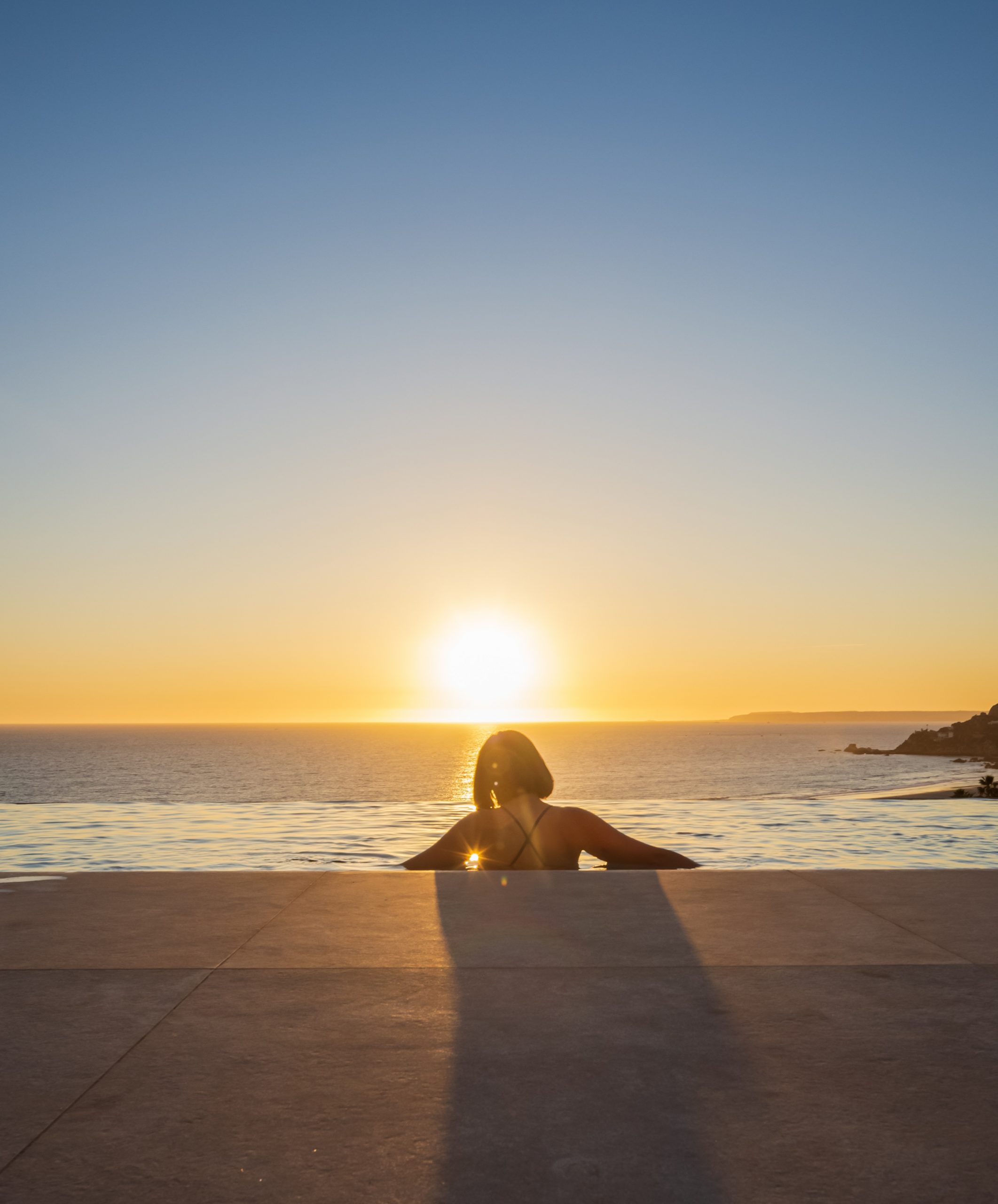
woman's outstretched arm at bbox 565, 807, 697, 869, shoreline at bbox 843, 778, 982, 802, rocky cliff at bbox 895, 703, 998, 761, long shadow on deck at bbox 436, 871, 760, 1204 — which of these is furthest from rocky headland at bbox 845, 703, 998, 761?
long shadow on deck at bbox 436, 871, 760, 1204

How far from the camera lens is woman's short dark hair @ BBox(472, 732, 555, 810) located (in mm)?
5918

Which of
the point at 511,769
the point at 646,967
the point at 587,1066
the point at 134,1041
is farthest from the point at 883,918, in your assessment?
the point at 134,1041

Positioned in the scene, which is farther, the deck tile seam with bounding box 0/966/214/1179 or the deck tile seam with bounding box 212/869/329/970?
the deck tile seam with bounding box 212/869/329/970

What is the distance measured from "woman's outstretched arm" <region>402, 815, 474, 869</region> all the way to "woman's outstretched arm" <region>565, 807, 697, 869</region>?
25.5 inches

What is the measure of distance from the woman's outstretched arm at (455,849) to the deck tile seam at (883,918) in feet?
6.46

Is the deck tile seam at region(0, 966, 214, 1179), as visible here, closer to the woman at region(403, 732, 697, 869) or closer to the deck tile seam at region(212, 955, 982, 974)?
the deck tile seam at region(212, 955, 982, 974)

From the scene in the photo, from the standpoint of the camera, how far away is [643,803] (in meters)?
14.8

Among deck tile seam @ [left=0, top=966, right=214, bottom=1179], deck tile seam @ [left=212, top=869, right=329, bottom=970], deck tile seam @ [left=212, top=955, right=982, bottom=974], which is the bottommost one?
deck tile seam @ [left=0, top=966, right=214, bottom=1179]

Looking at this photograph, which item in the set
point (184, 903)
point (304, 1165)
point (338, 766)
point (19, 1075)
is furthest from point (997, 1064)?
point (338, 766)

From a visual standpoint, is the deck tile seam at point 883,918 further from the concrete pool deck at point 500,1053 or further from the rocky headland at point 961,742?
the rocky headland at point 961,742

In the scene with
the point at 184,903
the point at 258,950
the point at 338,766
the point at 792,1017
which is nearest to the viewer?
the point at 792,1017

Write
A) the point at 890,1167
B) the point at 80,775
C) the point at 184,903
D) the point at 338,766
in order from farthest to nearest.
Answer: the point at 338,766
the point at 80,775
the point at 184,903
the point at 890,1167

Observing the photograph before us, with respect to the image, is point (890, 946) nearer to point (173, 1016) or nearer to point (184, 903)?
point (173, 1016)

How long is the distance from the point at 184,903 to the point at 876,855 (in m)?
5.77
